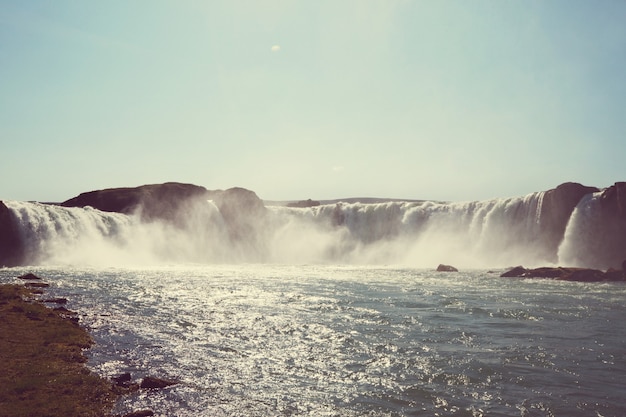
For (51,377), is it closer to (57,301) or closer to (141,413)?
(141,413)

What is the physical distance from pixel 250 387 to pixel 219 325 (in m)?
8.48

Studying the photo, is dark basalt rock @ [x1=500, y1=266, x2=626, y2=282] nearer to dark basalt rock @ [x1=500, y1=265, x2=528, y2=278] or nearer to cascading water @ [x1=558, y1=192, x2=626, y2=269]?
dark basalt rock @ [x1=500, y1=265, x2=528, y2=278]

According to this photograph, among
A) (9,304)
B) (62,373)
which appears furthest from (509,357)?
(9,304)

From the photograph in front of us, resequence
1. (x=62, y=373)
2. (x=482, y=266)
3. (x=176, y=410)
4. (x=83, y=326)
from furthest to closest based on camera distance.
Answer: (x=482, y=266)
(x=83, y=326)
(x=62, y=373)
(x=176, y=410)

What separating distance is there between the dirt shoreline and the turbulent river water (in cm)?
64

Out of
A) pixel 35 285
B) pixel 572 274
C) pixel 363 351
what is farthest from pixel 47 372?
pixel 572 274

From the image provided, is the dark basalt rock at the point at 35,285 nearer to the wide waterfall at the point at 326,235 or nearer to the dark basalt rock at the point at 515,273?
the wide waterfall at the point at 326,235

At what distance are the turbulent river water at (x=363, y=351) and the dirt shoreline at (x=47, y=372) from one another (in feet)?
2.09

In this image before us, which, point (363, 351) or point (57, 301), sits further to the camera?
point (57, 301)

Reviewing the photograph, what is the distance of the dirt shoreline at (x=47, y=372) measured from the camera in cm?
966

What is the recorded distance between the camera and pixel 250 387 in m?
12.0

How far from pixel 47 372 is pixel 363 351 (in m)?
9.30

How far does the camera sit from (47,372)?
1183 centimetres

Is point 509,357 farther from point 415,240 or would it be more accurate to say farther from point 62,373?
point 415,240
